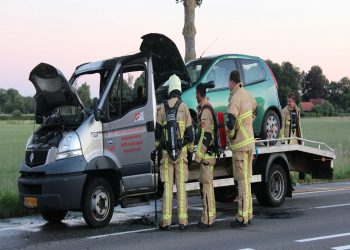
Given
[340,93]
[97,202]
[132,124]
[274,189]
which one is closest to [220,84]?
[274,189]

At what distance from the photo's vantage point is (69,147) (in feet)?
26.7

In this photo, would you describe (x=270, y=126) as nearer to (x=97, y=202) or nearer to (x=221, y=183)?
(x=221, y=183)

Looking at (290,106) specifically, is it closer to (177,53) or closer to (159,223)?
(177,53)

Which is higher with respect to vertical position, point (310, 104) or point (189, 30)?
point (310, 104)

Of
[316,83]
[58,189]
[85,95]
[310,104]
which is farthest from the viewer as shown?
[316,83]

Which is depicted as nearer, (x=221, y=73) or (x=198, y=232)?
(x=198, y=232)

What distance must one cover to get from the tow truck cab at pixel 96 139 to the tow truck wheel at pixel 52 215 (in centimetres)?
3

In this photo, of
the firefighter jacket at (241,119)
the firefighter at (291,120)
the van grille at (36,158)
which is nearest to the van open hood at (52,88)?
the van grille at (36,158)

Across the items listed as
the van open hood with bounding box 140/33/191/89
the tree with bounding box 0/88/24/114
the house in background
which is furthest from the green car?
the house in background

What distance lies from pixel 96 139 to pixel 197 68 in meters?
3.11

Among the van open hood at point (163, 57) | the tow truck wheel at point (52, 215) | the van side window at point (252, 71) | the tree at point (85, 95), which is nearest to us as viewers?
the tree at point (85, 95)

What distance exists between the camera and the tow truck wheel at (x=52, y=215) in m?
9.45

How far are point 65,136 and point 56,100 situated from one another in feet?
2.34

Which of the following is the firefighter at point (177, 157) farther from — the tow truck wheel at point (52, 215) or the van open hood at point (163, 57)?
the tow truck wheel at point (52, 215)
